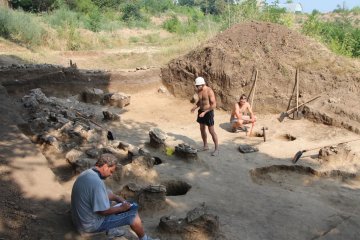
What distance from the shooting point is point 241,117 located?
10.9 metres

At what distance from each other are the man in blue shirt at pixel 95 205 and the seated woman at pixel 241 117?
6.82 meters

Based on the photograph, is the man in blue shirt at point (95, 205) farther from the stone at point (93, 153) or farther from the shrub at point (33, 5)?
the shrub at point (33, 5)

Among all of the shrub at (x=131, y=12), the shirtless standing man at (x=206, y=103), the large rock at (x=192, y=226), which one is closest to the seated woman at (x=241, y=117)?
the shirtless standing man at (x=206, y=103)

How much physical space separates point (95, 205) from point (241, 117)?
7.20 metres

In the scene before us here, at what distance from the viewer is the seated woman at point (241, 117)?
10883mm

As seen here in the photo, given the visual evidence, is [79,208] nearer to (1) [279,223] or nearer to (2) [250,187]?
(1) [279,223]

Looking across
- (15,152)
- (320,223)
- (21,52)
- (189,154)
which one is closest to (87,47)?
(21,52)

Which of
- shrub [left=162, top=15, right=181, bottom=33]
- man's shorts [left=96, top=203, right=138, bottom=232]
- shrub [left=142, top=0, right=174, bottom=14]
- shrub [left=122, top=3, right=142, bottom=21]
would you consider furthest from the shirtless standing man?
shrub [left=142, top=0, right=174, bottom=14]

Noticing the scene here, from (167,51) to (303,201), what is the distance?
1240 centimetres

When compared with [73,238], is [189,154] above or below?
below

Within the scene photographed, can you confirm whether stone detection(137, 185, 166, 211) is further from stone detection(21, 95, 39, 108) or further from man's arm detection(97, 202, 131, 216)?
stone detection(21, 95, 39, 108)

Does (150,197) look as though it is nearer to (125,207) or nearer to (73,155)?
(125,207)

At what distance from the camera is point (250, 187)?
7.40 meters

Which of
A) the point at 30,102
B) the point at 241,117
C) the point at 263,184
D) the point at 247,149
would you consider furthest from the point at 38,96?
the point at 263,184
